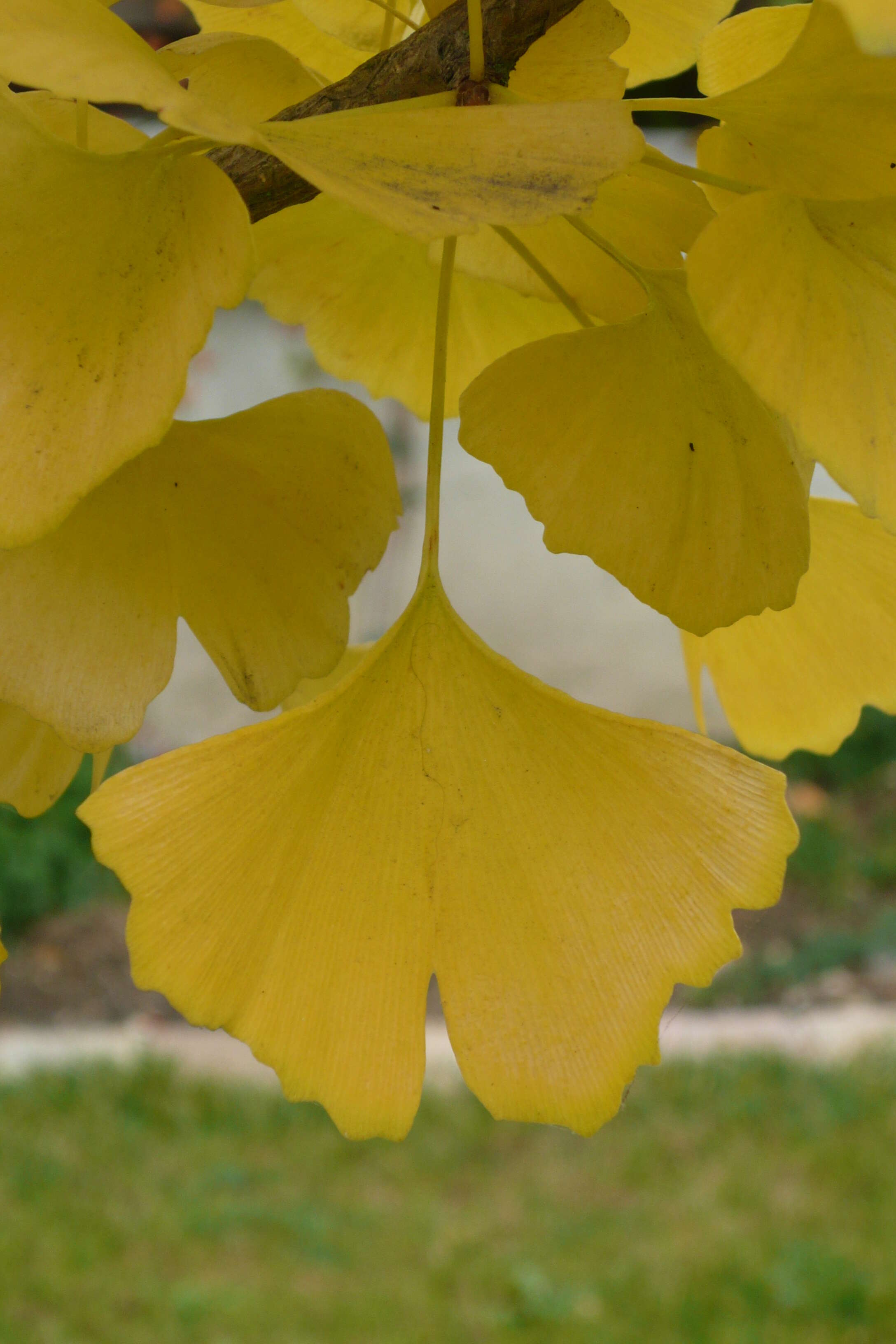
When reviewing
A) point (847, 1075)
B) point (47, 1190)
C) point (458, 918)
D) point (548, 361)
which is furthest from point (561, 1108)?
point (847, 1075)

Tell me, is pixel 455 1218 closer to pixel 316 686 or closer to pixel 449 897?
pixel 316 686

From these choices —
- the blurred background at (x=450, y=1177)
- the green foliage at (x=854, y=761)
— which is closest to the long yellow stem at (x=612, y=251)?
the blurred background at (x=450, y=1177)

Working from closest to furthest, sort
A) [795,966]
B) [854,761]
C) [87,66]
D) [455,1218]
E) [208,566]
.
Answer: [87,66] < [208,566] < [455,1218] < [795,966] < [854,761]

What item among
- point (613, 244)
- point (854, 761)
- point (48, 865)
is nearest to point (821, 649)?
point (613, 244)

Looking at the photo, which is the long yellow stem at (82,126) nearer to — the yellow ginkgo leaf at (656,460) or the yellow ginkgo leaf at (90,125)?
the yellow ginkgo leaf at (90,125)

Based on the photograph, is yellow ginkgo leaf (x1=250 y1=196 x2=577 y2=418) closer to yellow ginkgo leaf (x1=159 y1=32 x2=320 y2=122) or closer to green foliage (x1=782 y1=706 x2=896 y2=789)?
yellow ginkgo leaf (x1=159 y1=32 x2=320 y2=122)

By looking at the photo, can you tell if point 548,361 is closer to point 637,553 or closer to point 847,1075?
point 637,553
